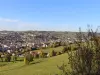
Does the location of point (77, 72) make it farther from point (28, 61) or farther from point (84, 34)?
point (28, 61)

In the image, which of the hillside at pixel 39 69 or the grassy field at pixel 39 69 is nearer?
the grassy field at pixel 39 69

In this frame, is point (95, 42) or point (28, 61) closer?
point (95, 42)

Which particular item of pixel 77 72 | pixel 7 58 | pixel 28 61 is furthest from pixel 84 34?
pixel 7 58

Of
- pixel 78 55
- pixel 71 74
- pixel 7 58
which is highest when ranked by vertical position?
pixel 78 55

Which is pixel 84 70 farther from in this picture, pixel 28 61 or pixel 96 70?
pixel 28 61

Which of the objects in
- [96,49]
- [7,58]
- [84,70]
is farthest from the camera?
[7,58]

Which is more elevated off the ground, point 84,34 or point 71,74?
point 84,34

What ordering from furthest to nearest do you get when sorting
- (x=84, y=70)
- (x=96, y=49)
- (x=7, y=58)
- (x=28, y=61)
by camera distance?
(x=7, y=58), (x=28, y=61), (x=96, y=49), (x=84, y=70)

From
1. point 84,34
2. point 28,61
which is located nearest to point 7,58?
point 28,61

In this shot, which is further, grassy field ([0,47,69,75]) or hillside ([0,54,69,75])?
hillside ([0,54,69,75])
